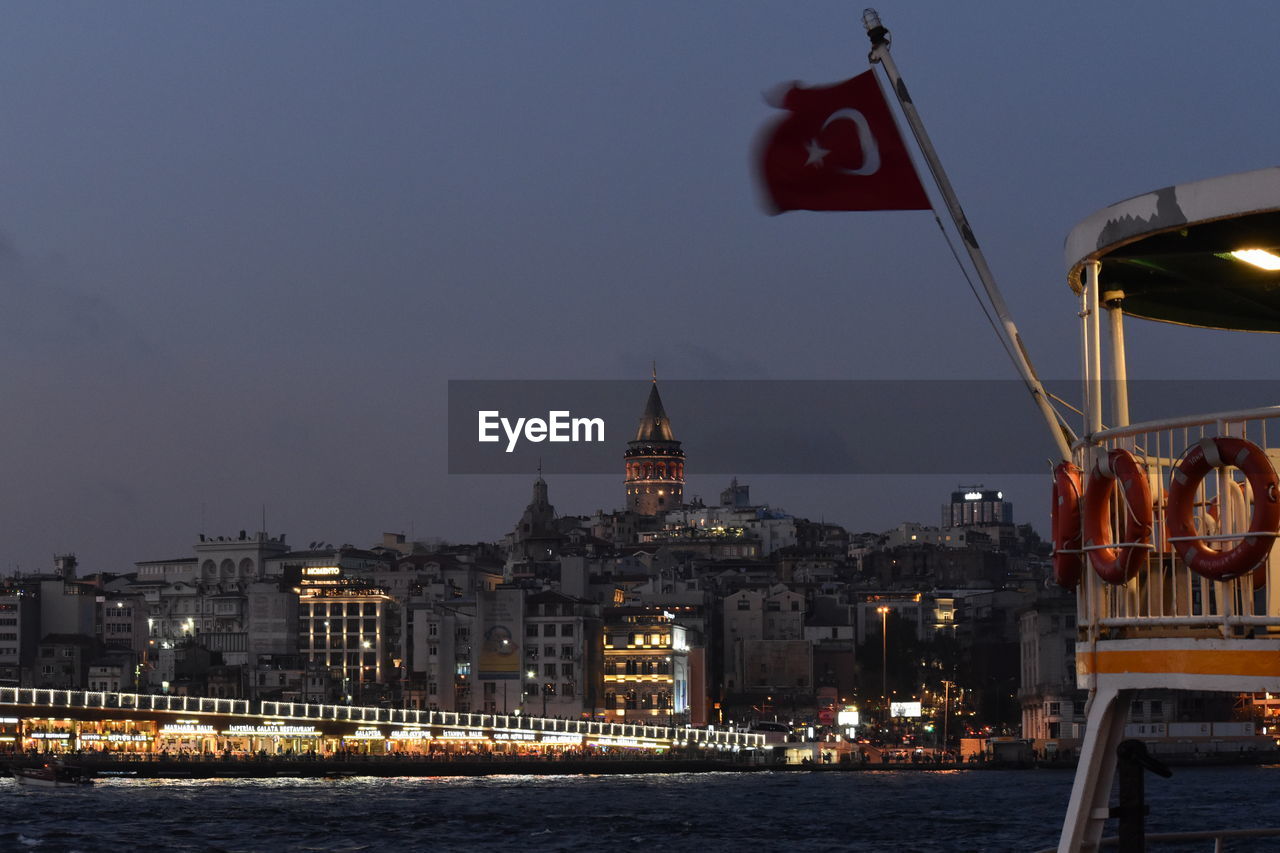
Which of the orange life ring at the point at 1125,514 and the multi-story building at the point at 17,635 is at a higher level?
the multi-story building at the point at 17,635

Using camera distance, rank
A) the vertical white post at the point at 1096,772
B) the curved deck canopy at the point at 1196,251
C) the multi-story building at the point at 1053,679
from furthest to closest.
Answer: the multi-story building at the point at 1053,679 < the vertical white post at the point at 1096,772 < the curved deck canopy at the point at 1196,251

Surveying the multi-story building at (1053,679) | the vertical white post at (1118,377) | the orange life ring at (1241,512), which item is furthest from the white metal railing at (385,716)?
the orange life ring at (1241,512)

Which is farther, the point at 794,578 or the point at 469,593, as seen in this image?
the point at 794,578

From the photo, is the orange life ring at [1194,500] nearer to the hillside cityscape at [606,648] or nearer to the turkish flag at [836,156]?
the turkish flag at [836,156]

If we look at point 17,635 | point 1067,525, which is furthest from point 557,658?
point 1067,525

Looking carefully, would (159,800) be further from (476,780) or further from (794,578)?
(794,578)

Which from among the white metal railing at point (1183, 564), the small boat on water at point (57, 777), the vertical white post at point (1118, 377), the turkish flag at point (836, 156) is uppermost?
the turkish flag at point (836, 156)

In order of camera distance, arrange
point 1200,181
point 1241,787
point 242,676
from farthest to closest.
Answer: point 242,676 < point 1241,787 < point 1200,181

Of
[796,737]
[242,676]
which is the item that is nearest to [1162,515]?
[796,737]
